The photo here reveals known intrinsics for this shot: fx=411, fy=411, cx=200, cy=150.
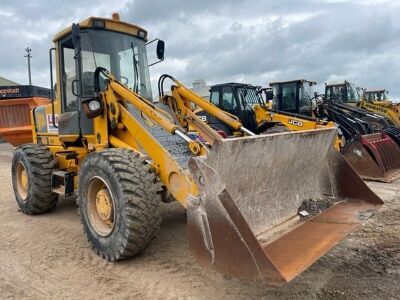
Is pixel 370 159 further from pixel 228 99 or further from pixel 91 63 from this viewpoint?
pixel 91 63

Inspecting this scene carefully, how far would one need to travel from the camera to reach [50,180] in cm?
595

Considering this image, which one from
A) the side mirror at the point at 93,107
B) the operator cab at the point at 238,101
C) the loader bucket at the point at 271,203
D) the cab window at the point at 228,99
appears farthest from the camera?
the cab window at the point at 228,99

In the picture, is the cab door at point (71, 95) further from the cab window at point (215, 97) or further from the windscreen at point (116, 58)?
the cab window at point (215, 97)

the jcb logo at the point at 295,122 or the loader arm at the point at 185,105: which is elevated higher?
the loader arm at the point at 185,105

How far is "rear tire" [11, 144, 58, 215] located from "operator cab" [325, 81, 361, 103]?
14.3m

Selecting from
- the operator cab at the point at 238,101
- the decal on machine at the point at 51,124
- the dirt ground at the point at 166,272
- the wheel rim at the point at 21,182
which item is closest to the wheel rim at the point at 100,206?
the dirt ground at the point at 166,272

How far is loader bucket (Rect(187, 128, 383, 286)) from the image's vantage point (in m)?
2.98

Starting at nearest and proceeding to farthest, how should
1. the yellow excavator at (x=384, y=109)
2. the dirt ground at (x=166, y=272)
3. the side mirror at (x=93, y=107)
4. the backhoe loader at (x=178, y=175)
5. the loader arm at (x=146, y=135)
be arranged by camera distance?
the backhoe loader at (x=178, y=175), the dirt ground at (x=166, y=272), the loader arm at (x=146, y=135), the side mirror at (x=93, y=107), the yellow excavator at (x=384, y=109)

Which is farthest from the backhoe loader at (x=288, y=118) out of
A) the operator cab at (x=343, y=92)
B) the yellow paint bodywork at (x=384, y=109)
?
the operator cab at (x=343, y=92)

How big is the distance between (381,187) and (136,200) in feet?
19.6

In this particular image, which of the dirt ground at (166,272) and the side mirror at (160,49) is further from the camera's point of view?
the side mirror at (160,49)

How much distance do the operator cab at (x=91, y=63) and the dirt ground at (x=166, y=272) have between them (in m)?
1.50

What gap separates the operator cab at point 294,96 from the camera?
43.2 feet

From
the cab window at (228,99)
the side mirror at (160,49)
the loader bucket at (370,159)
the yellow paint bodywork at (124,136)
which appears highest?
the side mirror at (160,49)
